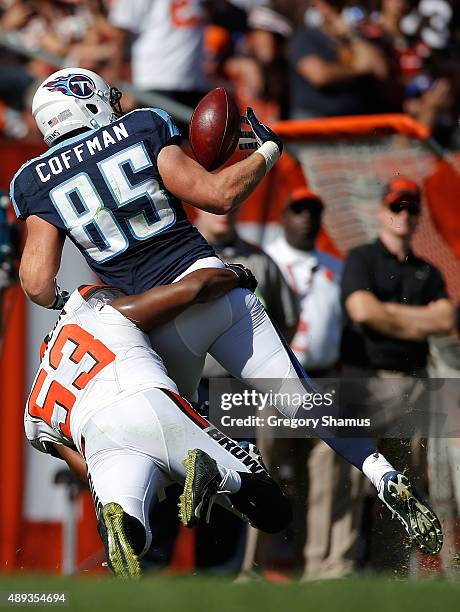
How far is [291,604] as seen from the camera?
22.4 feet

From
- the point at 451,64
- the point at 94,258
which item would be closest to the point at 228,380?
the point at 94,258

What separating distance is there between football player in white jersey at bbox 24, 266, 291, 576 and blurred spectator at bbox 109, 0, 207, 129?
3974 mm

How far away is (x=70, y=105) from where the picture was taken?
5352 millimetres

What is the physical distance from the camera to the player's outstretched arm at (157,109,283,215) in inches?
199

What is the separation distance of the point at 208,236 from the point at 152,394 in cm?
267

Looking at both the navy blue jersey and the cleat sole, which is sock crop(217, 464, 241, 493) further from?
the navy blue jersey

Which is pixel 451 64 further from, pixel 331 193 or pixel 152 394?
pixel 152 394

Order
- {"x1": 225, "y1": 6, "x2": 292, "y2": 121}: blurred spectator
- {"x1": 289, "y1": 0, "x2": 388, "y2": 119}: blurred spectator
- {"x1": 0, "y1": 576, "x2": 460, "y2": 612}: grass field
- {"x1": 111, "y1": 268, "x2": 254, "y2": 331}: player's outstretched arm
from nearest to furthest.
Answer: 1. {"x1": 111, "y1": 268, "x2": 254, "y2": 331}: player's outstretched arm
2. {"x1": 0, "y1": 576, "x2": 460, "y2": 612}: grass field
3. {"x1": 289, "y1": 0, "x2": 388, "y2": 119}: blurred spectator
4. {"x1": 225, "y1": 6, "x2": 292, "y2": 121}: blurred spectator

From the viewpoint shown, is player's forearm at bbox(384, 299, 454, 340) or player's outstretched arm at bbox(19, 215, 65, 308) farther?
player's forearm at bbox(384, 299, 454, 340)

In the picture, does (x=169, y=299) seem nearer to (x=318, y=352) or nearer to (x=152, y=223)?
(x=152, y=223)

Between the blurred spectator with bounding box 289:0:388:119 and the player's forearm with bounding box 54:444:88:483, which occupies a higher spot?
the blurred spectator with bounding box 289:0:388:119

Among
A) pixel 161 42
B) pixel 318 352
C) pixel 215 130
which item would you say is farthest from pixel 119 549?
pixel 161 42

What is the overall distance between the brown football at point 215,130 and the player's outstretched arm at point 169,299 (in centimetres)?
45

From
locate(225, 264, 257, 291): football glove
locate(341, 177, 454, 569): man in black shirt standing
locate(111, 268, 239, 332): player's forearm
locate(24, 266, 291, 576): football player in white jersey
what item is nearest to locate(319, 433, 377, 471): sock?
locate(24, 266, 291, 576): football player in white jersey
